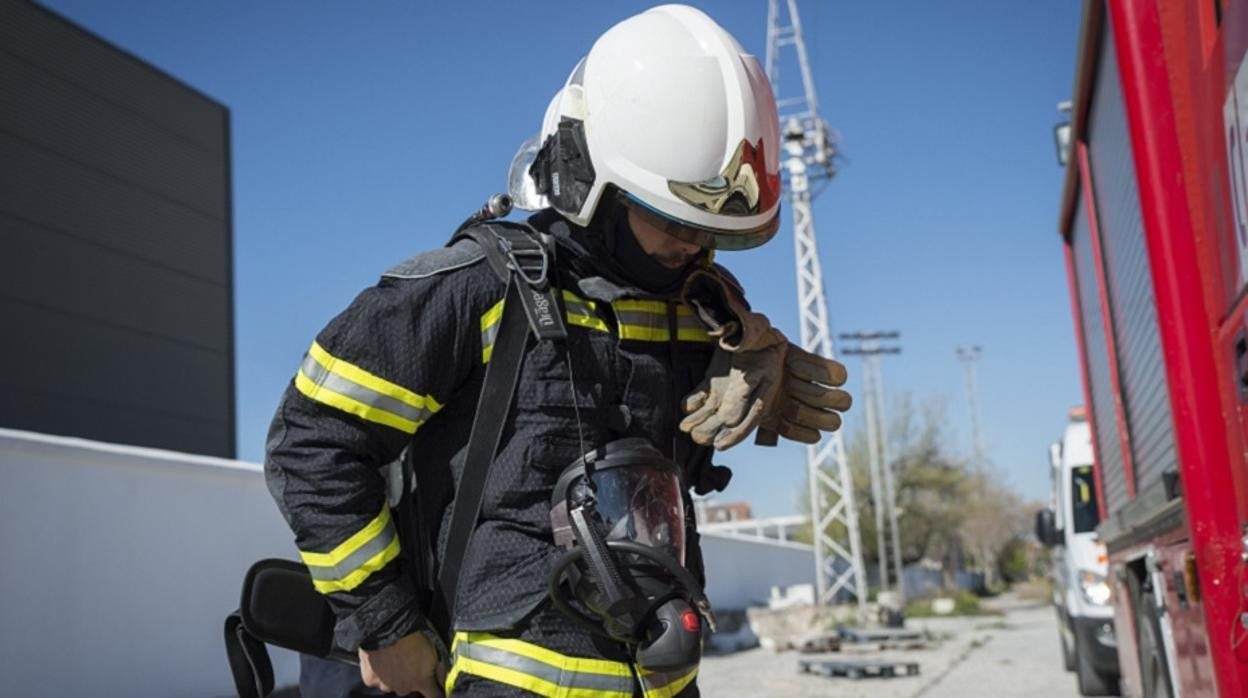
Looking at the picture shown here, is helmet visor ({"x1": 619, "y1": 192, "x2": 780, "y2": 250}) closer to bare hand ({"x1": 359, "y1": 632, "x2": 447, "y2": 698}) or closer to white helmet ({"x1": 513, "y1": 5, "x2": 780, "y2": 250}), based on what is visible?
white helmet ({"x1": 513, "y1": 5, "x2": 780, "y2": 250})

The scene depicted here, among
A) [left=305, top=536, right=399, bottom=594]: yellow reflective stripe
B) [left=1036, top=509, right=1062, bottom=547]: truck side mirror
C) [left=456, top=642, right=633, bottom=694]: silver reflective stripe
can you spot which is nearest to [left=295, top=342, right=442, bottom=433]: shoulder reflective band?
[left=305, top=536, right=399, bottom=594]: yellow reflective stripe

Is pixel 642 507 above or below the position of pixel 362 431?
below

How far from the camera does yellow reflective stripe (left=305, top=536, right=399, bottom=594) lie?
2.20 m

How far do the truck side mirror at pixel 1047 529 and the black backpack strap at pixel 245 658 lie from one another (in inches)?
363

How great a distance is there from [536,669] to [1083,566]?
885 cm

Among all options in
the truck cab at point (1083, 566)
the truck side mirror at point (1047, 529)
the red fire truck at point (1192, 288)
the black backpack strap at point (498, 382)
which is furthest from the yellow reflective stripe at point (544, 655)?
the truck side mirror at point (1047, 529)

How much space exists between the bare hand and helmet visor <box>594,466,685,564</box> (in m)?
0.39

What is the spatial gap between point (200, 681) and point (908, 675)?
815 centimetres

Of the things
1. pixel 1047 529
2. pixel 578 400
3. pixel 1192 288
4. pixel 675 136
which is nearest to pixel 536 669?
pixel 578 400

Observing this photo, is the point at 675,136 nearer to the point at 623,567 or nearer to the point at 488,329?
the point at 488,329

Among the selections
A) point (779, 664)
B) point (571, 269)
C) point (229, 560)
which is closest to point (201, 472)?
point (229, 560)

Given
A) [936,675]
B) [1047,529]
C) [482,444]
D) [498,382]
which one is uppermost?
[1047,529]

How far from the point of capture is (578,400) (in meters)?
2.36

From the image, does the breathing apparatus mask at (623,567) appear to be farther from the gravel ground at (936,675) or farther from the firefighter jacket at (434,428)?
the gravel ground at (936,675)
